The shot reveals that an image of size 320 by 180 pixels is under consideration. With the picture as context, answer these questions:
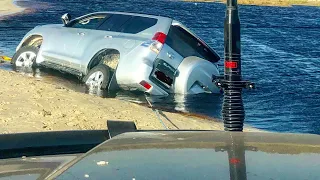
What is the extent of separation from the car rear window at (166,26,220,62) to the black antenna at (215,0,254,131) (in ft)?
28.0

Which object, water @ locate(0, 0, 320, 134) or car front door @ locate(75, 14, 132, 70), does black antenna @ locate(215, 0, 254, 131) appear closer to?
water @ locate(0, 0, 320, 134)

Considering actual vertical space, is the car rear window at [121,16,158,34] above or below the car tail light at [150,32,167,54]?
above

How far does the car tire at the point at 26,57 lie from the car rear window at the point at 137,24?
2235mm

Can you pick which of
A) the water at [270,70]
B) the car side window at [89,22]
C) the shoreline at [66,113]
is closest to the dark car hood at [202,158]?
the shoreline at [66,113]

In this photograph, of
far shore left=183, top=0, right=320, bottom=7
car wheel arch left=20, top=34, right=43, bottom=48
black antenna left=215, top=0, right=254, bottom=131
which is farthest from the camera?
far shore left=183, top=0, right=320, bottom=7

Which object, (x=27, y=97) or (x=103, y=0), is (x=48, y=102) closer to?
(x=27, y=97)

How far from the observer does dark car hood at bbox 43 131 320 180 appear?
2.18 m

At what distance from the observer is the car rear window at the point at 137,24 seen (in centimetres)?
1405

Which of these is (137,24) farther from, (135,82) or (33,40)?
(33,40)

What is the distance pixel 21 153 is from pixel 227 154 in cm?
130

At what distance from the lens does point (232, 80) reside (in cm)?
484

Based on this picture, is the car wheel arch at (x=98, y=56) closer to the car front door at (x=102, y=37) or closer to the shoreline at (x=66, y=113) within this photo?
the car front door at (x=102, y=37)

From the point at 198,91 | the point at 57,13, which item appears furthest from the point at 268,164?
the point at 57,13

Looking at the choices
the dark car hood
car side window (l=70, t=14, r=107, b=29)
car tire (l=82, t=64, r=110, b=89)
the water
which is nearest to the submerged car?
car tire (l=82, t=64, r=110, b=89)
